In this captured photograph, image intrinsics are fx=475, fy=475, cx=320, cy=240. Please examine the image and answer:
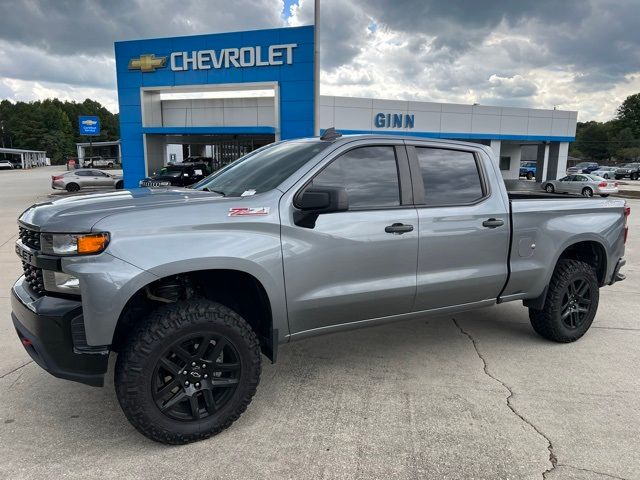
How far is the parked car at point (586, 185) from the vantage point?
2684 cm

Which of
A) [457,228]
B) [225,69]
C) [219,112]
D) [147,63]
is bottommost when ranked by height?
[457,228]

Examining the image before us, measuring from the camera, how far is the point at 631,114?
110188 millimetres

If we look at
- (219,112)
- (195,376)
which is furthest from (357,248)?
(219,112)

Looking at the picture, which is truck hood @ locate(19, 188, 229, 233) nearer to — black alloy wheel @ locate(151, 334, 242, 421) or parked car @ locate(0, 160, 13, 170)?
black alloy wheel @ locate(151, 334, 242, 421)

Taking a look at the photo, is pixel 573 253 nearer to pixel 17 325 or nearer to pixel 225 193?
pixel 225 193

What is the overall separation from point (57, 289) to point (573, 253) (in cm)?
460

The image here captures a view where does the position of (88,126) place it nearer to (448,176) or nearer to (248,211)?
(448,176)

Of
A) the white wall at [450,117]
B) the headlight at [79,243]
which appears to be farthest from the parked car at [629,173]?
the headlight at [79,243]

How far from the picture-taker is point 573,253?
4.83 metres

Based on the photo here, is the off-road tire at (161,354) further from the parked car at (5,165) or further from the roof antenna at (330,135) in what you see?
the parked car at (5,165)

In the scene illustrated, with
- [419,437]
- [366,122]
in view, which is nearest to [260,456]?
[419,437]

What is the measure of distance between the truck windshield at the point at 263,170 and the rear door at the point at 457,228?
854 millimetres

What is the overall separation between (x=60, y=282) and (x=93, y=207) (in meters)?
0.48

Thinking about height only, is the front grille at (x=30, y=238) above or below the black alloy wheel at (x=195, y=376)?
above
